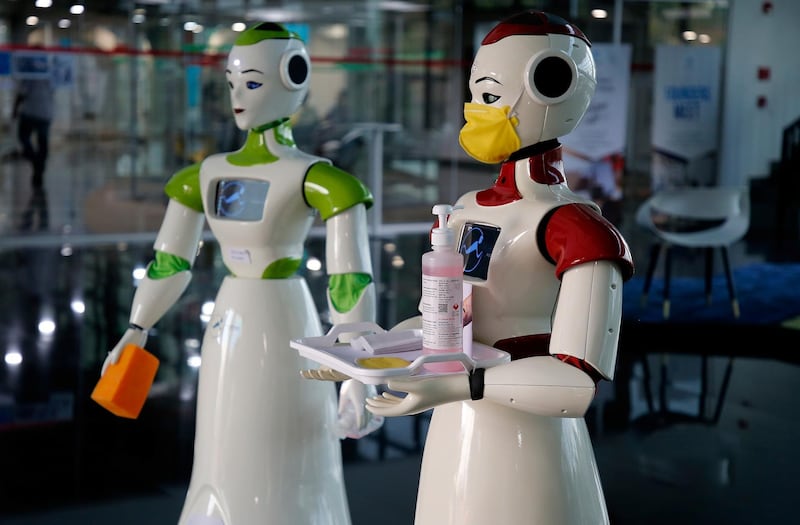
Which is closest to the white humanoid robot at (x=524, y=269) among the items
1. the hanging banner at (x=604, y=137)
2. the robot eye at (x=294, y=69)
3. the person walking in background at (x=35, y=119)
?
the robot eye at (x=294, y=69)

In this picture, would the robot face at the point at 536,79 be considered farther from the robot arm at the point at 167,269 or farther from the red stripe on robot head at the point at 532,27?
the robot arm at the point at 167,269

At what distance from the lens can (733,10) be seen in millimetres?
11109

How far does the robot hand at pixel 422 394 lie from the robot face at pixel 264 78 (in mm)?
1249

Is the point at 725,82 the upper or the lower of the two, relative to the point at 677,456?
upper

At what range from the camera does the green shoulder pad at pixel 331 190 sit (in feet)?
8.89

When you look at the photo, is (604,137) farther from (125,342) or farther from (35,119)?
(125,342)

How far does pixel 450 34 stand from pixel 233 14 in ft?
8.37

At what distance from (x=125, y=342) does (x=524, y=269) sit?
1.34 m

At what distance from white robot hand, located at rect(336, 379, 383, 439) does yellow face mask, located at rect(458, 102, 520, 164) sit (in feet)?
2.97

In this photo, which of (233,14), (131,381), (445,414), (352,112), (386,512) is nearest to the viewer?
(445,414)

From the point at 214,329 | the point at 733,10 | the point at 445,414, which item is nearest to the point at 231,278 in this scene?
the point at 214,329

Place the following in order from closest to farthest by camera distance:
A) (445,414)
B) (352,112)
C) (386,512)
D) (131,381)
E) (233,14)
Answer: (445,414)
(131,381)
(386,512)
(233,14)
(352,112)

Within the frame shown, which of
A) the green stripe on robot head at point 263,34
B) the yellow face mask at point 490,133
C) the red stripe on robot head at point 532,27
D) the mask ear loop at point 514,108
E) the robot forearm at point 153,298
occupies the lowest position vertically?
the robot forearm at point 153,298

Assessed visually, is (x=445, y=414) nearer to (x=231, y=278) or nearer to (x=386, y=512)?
(x=231, y=278)
